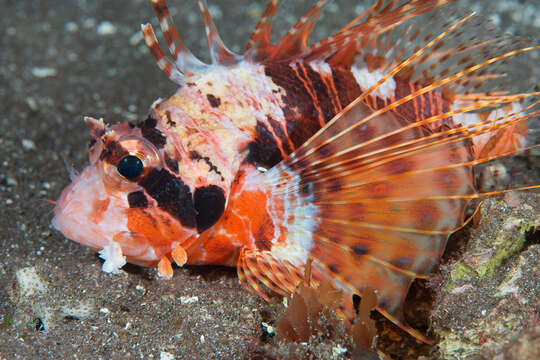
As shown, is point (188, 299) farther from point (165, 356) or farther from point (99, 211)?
point (99, 211)

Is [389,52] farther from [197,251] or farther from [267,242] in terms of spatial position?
[197,251]

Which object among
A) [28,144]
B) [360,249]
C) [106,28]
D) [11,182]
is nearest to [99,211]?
[360,249]

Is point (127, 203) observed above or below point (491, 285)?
above

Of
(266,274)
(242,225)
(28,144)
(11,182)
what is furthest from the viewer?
(28,144)

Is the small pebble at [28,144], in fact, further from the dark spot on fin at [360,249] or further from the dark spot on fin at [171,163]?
the dark spot on fin at [360,249]

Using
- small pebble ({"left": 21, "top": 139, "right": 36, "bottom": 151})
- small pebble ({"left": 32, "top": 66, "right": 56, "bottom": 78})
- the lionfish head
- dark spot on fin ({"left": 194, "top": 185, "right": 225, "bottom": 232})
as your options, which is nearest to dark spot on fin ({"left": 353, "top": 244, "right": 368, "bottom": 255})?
dark spot on fin ({"left": 194, "top": 185, "right": 225, "bottom": 232})

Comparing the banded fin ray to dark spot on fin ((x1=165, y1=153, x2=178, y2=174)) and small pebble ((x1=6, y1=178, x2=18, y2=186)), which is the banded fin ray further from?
small pebble ((x1=6, y1=178, x2=18, y2=186))

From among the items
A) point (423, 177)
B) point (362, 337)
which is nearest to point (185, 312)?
point (362, 337)

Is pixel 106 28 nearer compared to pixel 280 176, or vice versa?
pixel 280 176
